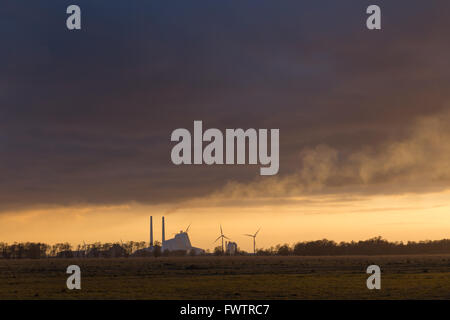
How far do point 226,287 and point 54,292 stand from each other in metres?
17.3
